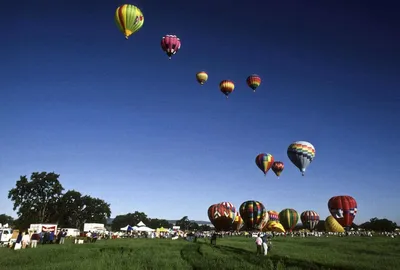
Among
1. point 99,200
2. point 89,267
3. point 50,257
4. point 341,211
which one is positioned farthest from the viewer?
point 99,200

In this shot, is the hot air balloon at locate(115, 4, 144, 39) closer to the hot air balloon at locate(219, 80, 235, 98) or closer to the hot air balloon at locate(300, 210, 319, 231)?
the hot air balloon at locate(219, 80, 235, 98)

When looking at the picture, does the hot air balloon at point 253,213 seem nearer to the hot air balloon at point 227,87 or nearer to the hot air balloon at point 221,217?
the hot air balloon at point 221,217

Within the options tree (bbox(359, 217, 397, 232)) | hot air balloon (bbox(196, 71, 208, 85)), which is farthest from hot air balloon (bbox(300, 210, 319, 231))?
tree (bbox(359, 217, 397, 232))

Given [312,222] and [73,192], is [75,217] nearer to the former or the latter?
[73,192]

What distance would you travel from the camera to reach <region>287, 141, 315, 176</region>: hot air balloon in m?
52.1

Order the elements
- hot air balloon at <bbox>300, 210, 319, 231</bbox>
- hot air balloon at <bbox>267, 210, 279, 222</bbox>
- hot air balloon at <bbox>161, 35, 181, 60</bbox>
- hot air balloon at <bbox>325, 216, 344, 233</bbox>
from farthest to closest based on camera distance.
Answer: hot air balloon at <bbox>325, 216, 344, 233</bbox> < hot air balloon at <bbox>267, 210, 279, 222</bbox> < hot air balloon at <bbox>300, 210, 319, 231</bbox> < hot air balloon at <bbox>161, 35, 181, 60</bbox>

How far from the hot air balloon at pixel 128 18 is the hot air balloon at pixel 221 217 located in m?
47.7

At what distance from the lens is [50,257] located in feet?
63.3

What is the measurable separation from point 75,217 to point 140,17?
8788cm

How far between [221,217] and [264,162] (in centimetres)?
1775

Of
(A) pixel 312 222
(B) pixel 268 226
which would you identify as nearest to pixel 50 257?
(B) pixel 268 226

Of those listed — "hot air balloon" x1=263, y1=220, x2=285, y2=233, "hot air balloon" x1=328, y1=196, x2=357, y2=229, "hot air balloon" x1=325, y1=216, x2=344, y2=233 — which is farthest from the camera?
"hot air balloon" x1=325, y1=216, x2=344, y2=233

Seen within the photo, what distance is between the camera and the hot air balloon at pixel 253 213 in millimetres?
62375

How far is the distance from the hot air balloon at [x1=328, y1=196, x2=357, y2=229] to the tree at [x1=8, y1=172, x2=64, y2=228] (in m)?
70.6
